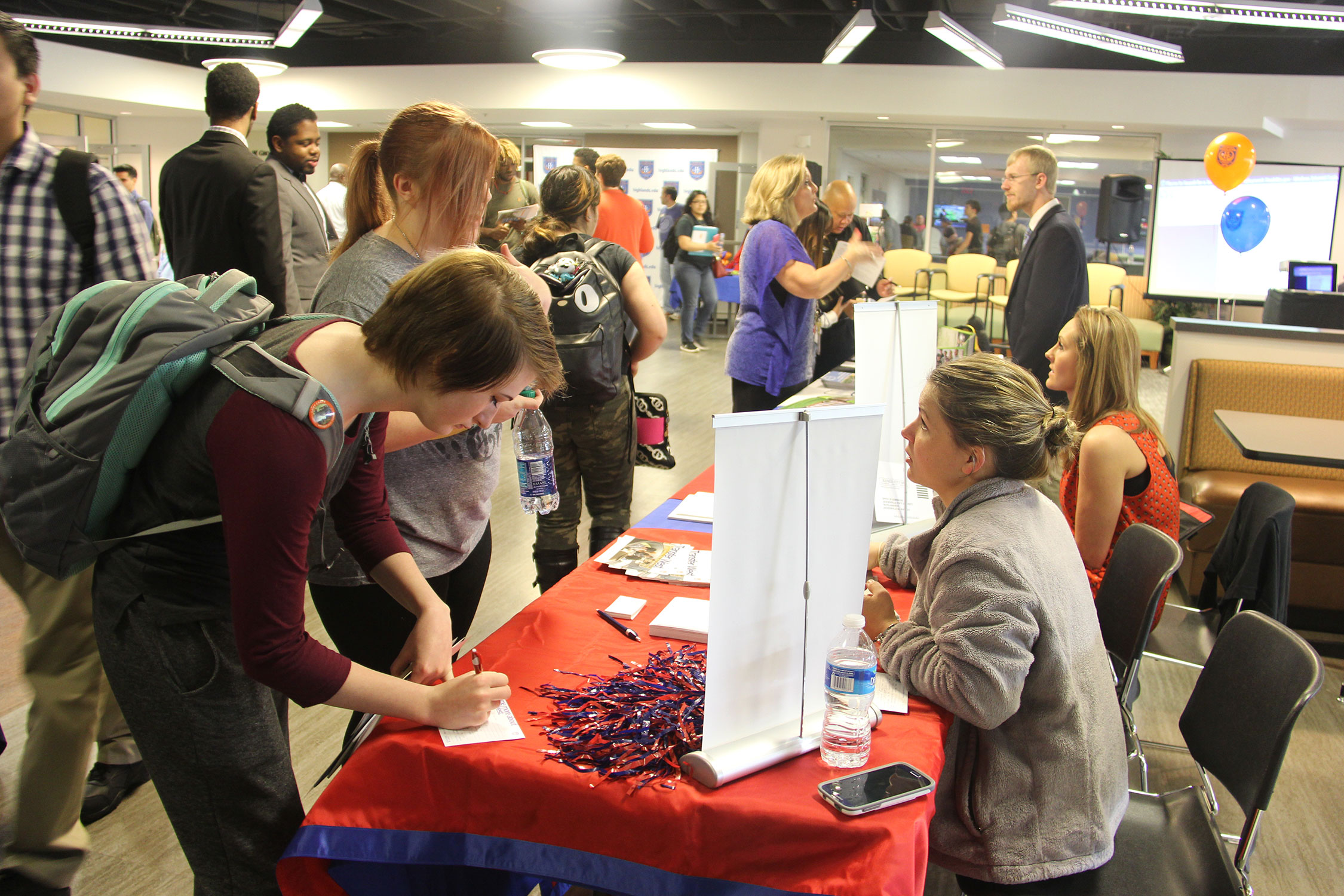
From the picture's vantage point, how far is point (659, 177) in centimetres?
1060

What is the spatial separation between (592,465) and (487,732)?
1.61 metres

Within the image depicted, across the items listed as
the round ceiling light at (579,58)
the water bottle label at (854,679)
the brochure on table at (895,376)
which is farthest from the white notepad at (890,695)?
the round ceiling light at (579,58)

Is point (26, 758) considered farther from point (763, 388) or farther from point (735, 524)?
point (763, 388)

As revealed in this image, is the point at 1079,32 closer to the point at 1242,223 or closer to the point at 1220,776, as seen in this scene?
the point at 1242,223

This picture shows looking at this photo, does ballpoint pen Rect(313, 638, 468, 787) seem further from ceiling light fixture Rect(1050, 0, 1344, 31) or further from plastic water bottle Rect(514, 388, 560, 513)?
ceiling light fixture Rect(1050, 0, 1344, 31)

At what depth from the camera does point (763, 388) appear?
146 inches

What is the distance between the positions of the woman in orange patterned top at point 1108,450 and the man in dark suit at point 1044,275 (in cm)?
109

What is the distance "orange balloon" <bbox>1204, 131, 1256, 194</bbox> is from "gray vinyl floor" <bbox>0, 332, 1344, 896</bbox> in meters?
5.28

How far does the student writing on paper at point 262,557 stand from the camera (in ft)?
3.22

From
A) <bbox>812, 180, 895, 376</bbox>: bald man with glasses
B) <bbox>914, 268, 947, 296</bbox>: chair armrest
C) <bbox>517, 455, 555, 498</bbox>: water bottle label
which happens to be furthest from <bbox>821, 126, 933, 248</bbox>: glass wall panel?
<bbox>517, 455, 555, 498</bbox>: water bottle label

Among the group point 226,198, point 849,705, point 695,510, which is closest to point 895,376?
point 695,510

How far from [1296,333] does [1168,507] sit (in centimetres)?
256

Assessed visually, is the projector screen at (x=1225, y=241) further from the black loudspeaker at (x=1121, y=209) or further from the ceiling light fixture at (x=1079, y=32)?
the ceiling light fixture at (x=1079, y=32)

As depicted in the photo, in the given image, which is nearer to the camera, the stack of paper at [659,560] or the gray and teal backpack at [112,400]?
the gray and teal backpack at [112,400]
